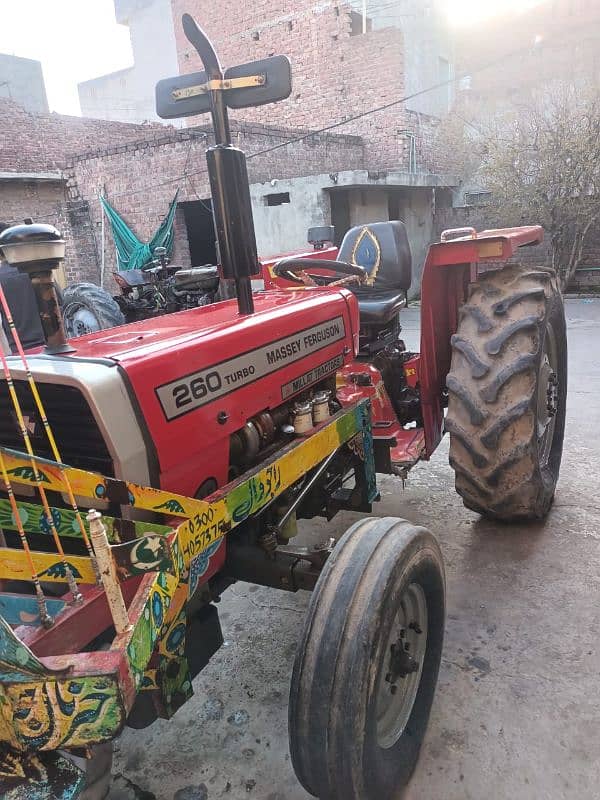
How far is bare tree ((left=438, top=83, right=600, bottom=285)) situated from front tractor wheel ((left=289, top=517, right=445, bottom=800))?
10837mm

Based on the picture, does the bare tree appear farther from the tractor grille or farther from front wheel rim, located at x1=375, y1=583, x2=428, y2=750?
the tractor grille

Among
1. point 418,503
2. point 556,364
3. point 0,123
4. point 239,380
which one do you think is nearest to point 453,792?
point 239,380

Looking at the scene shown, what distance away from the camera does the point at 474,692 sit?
2.08 metres

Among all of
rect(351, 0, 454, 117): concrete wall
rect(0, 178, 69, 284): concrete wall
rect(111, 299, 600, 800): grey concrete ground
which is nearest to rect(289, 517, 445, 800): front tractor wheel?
rect(111, 299, 600, 800): grey concrete ground

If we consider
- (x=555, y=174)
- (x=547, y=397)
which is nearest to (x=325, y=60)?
(x=555, y=174)

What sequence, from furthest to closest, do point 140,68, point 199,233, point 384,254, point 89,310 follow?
point 140,68 < point 199,233 < point 89,310 < point 384,254

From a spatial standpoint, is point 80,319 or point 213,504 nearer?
point 213,504

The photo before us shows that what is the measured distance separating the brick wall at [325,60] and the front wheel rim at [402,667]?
14414mm

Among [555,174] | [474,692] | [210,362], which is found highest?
[555,174]

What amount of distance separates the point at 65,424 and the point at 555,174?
1139 cm

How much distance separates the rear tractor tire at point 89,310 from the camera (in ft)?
22.2

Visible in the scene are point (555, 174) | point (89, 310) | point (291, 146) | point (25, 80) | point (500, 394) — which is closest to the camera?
point (500, 394)

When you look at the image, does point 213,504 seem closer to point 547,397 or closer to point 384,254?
point 547,397

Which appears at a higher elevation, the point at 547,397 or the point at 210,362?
the point at 210,362
